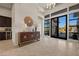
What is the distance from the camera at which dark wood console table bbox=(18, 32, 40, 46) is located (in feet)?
15.9

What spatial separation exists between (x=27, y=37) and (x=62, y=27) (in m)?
2.71

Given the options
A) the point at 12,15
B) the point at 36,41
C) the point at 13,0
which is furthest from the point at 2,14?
the point at 13,0

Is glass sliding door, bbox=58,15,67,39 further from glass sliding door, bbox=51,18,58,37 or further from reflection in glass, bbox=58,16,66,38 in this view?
glass sliding door, bbox=51,18,58,37

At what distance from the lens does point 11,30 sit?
477 cm

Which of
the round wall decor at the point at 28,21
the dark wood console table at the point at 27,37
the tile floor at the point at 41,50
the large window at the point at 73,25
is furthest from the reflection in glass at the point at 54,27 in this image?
the round wall decor at the point at 28,21

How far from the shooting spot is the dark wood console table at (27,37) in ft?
15.9

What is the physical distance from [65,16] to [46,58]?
5.99 m

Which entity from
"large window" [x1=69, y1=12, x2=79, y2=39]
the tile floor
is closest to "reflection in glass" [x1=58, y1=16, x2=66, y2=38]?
"large window" [x1=69, y1=12, x2=79, y2=39]

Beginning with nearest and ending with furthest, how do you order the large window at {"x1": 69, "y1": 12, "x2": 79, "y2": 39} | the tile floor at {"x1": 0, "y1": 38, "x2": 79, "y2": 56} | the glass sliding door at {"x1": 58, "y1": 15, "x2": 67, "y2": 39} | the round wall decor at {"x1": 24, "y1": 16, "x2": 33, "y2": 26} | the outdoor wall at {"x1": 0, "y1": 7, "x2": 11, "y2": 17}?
the tile floor at {"x1": 0, "y1": 38, "x2": 79, "y2": 56}, the outdoor wall at {"x1": 0, "y1": 7, "x2": 11, "y2": 17}, the round wall decor at {"x1": 24, "y1": 16, "x2": 33, "y2": 26}, the large window at {"x1": 69, "y1": 12, "x2": 79, "y2": 39}, the glass sliding door at {"x1": 58, "y1": 15, "x2": 67, "y2": 39}

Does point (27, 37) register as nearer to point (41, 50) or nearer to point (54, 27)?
point (41, 50)

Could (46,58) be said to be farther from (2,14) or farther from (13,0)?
(2,14)

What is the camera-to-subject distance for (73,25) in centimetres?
655

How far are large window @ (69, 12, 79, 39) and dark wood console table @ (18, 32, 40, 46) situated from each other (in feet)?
7.97

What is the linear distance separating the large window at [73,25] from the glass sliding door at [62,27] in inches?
12.6
